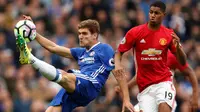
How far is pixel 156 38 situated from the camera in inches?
551

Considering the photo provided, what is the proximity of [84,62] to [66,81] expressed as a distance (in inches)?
27.7

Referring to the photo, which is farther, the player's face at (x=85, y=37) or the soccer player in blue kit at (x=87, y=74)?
the player's face at (x=85, y=37)

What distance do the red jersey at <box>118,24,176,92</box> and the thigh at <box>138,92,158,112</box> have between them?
0.90 ft

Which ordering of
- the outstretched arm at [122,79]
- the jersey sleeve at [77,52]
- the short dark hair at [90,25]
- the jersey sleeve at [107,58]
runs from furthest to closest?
the jersey sleeve at [77,52], the short dark hair at [90,25], the jersey sleeve at [107,58], the outstretched arm at [122,79]

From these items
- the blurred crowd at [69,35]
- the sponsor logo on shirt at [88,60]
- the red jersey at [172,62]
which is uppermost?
the sponsor logo on shirt at [88,60]

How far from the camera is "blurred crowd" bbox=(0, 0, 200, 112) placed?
62.4 feet

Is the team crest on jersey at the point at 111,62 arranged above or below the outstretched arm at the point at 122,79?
above

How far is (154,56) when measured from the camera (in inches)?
551

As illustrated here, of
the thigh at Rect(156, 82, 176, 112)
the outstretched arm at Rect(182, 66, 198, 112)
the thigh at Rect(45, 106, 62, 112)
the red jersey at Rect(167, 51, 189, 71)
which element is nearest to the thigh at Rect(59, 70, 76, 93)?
the thigh at Rect(45, 106, 62, 112)

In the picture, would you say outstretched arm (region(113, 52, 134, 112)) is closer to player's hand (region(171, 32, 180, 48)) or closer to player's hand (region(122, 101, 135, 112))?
player's hand (region(122, 101, 135, 112))

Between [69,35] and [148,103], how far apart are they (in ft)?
23.3

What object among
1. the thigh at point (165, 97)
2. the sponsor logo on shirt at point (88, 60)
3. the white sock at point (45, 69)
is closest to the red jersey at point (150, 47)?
the thigh at point (165, 97)

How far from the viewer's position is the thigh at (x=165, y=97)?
46.1ft

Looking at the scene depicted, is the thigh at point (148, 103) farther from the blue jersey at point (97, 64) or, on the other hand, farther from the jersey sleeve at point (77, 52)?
the jersey sleeve at point (77, 52)
